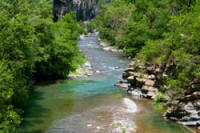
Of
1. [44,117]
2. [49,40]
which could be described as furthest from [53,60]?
[44,117]

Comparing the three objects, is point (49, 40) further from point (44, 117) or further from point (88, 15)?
point (88, 15)

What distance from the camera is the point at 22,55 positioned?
23875mm

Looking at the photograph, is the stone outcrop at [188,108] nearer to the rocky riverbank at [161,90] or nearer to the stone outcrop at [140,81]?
the rocky riverbank at [161,90]

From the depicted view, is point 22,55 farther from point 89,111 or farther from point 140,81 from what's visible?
point 140,81

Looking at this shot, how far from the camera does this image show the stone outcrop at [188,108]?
978 inches

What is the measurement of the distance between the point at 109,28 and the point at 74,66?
4341 centimetres

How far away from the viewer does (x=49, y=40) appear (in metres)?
40.8

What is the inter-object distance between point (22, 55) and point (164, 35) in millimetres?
20101

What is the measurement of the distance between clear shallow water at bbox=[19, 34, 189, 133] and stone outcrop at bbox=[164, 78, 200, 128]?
34.6 inches

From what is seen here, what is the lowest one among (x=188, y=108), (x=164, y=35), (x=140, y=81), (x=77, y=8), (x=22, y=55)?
(x=140, y=81)

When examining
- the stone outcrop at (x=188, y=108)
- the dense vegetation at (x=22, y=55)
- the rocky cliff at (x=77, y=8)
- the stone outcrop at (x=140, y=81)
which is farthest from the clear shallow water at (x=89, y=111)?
the rocky cliff at (x=77, y=8)

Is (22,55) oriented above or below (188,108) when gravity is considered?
above

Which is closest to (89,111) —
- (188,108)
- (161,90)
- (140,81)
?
(188,108)

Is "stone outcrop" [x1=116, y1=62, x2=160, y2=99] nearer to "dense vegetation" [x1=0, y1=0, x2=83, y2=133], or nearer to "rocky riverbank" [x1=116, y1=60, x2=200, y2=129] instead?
"rocky riverbank" [x1=116, y1=60, x2=200, y2=129]
